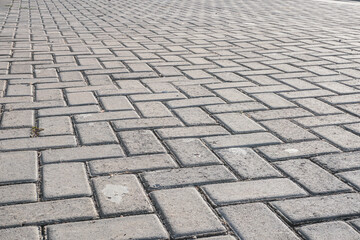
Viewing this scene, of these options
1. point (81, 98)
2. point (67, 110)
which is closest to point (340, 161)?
point (67, 110)

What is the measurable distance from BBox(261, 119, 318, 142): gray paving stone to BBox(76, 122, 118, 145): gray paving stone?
39.1 inches

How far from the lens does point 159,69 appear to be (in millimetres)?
4594

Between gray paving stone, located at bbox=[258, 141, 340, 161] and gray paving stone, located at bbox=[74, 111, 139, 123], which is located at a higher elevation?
gray paving stone, located at bbox=[258, 141, 340, 161]

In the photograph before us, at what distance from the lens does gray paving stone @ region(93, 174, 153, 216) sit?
6.80 ft

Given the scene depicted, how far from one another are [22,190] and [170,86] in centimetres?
197

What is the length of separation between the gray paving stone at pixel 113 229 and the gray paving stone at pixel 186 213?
61 mm

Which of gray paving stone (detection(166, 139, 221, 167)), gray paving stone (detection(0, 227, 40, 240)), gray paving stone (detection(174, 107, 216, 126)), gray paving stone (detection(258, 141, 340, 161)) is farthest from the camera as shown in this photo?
gray paving stone (detection(174, 107, 216, 126))

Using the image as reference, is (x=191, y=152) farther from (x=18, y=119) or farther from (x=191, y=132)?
(x=18, y=119)

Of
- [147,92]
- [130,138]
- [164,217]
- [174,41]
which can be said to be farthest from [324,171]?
[174,41]

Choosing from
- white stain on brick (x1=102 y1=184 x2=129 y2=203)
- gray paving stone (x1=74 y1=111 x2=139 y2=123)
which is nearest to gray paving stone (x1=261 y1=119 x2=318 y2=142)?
gray paving stone (x1=74 y1=111 x2=139 y2=123)

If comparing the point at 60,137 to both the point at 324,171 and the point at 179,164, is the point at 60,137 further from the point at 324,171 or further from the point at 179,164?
the point at 324,171

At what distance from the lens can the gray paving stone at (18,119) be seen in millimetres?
3051

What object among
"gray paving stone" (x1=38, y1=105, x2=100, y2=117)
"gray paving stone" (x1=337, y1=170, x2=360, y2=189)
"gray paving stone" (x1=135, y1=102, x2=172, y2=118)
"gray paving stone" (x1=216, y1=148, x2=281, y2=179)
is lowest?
"gray paving stone" (x1=38, y1=105, x2=100, y2=117)

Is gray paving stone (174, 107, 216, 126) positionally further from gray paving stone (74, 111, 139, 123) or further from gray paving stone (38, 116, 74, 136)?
gray paving stone (38, 116, 74, 136)
